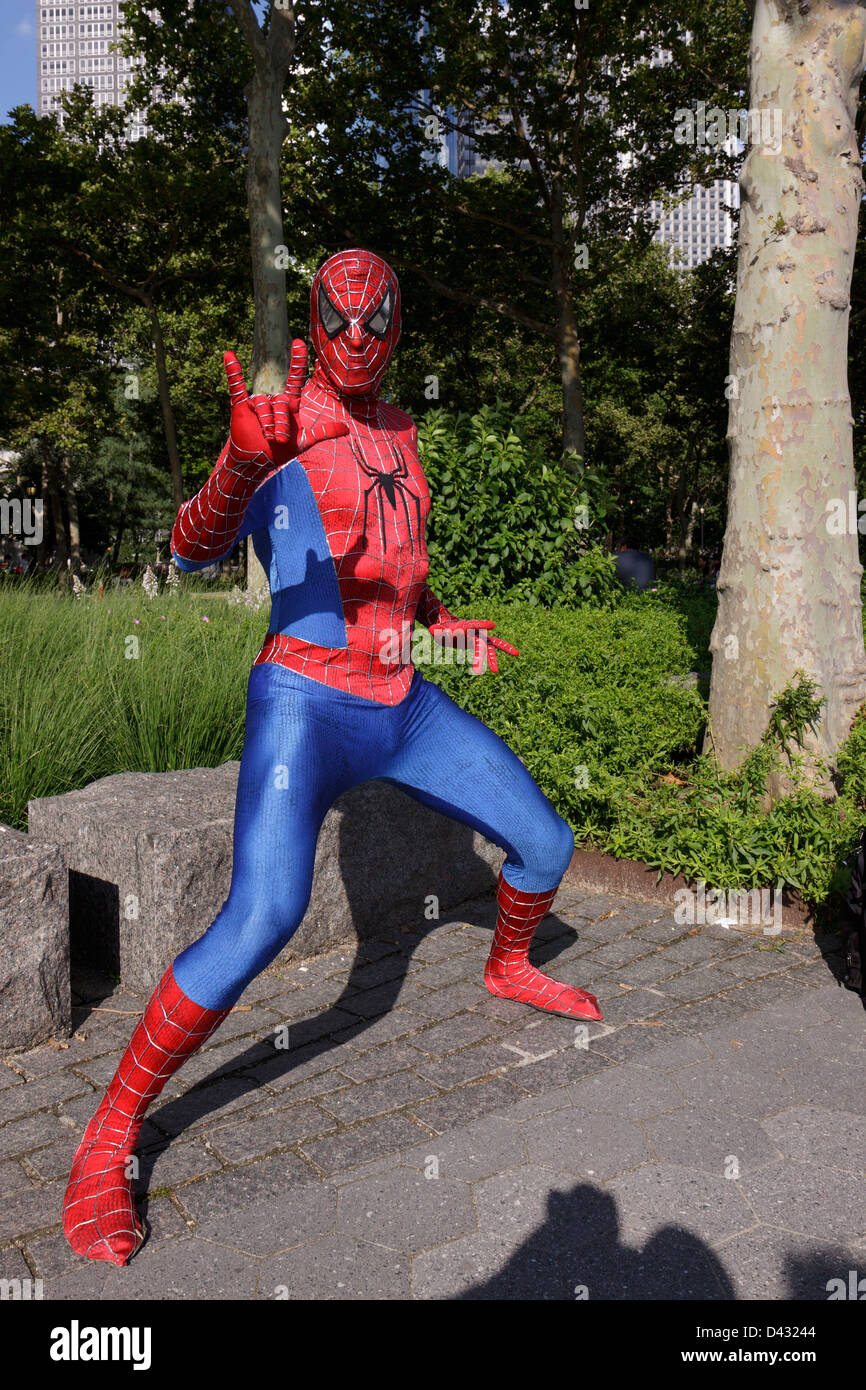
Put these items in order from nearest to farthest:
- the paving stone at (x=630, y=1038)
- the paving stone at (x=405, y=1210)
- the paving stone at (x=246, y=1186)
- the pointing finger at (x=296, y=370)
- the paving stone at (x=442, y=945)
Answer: the pointing finger at (x=296, y=370) < the paving stone at (x=405, y=1210) < the paving stone at (x=246, y=1186) < the paving stone at (x=630, y=1038) < the paving stone at (x=442, y=945)

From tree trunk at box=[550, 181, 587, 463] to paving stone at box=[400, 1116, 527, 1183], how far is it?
1815cm

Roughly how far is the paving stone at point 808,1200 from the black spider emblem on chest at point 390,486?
1.96 meters

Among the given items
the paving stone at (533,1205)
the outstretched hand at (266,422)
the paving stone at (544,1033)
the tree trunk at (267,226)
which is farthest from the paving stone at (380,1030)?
the tree trunk at (267,226)

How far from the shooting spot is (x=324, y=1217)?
2.73 meters

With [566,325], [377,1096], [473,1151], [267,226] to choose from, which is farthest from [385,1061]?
[566,325]

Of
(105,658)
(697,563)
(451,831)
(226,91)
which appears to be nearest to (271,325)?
(226,91)

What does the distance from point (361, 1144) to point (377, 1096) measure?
27 centimetres

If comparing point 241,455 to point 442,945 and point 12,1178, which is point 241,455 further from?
point 442,945

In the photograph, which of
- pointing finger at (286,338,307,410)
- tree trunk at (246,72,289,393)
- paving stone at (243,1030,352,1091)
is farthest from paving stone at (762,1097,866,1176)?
tree trunk at (246,72,289,393)

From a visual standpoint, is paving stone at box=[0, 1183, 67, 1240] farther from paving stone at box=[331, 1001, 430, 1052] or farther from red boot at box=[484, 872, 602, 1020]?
red boot at box=[484, 872, 602, 1020]

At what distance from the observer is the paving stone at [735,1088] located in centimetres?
325

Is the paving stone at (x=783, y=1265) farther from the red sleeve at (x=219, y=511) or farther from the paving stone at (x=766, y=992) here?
the red sleeve at (x=219, y=511)

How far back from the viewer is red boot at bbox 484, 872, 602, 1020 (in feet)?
12.5
